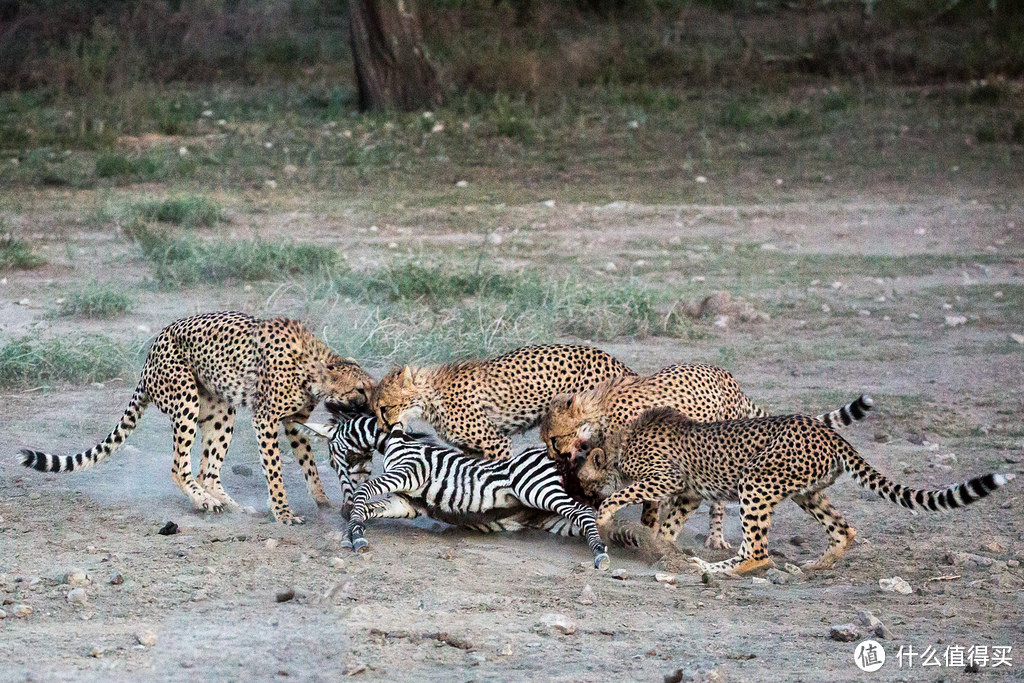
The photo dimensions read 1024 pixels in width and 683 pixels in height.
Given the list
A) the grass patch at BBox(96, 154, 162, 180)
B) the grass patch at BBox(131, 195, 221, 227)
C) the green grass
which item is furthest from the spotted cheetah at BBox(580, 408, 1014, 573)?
the grass patch at BBox(96, 154, 162, 180)

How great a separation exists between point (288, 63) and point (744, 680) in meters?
16.5

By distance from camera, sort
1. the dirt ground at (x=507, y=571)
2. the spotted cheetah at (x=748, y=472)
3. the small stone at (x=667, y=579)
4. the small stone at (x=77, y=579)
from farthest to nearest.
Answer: the spotted cheetah at (x=748, y=472) < the small stone at (x=667, y=579) < the small stone at (x=77, y=579) < the dirt ground at (x=507, y=571)

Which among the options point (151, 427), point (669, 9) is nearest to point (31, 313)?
point (151, 427)

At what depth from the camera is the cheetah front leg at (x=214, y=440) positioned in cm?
566

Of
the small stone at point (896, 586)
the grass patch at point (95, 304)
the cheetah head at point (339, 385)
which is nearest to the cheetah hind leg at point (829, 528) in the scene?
the small stone at point (896, 586)

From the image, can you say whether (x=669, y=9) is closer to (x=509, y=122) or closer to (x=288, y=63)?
(x=288, y=63)

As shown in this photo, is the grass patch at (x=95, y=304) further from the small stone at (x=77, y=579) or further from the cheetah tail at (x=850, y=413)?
the cheetah tail at (x=850, y=413)

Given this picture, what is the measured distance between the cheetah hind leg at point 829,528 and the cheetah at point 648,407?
0.37 metres

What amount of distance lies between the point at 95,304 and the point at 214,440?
124 inches

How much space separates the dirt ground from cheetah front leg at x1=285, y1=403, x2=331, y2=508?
Result: 0.18 metres

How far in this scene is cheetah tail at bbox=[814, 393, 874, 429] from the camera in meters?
5.18

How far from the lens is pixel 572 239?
10914mm

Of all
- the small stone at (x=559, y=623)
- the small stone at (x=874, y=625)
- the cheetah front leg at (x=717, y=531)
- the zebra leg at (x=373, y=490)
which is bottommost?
the cheetah front leg at (x=717, y=531)

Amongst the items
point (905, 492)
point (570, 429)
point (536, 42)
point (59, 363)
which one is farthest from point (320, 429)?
point (536, 42)
